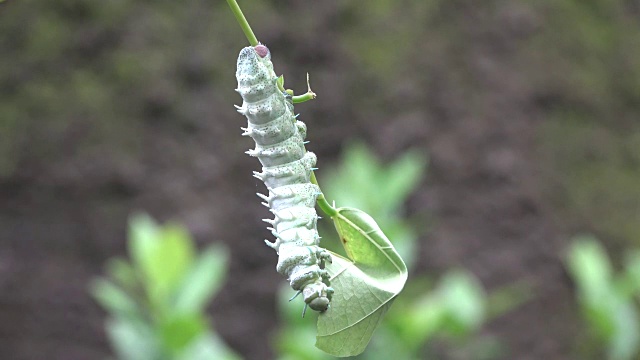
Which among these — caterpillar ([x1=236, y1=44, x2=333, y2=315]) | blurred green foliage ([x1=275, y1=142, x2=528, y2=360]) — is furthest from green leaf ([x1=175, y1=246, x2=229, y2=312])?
caterpillar ([x1=236, y1=44, x2=333, y2=315])

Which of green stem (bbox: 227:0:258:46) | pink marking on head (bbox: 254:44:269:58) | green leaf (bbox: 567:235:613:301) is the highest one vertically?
green leaf (bbox: 567:235:613:301)

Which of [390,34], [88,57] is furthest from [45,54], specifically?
[390,34]

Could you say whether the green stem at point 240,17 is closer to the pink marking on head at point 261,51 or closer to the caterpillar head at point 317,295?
the pink marking on head at point 261,51

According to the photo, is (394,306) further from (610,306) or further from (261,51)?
(261,51)

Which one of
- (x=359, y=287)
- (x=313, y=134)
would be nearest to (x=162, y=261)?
(x=313, y=134)

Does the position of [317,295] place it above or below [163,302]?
below

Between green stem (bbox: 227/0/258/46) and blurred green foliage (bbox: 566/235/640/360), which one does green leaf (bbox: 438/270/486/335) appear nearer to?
blurred green foliage (bbox: 566/235/640/360)

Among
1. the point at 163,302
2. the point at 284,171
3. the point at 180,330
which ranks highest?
the point at 163,302
